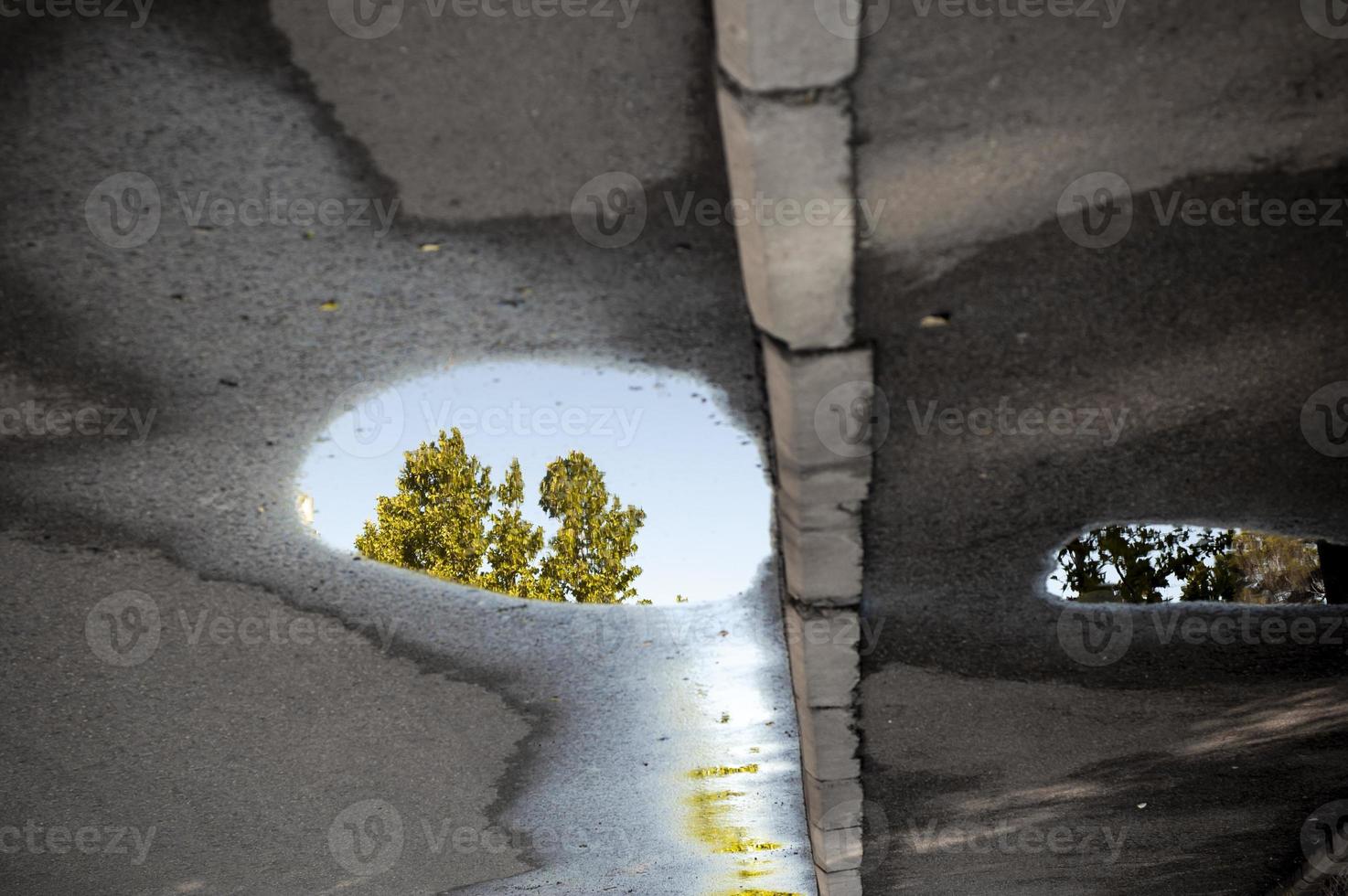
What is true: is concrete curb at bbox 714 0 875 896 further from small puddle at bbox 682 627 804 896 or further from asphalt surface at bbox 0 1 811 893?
small puddle at bbox 682 627 804 896

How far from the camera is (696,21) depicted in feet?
9.00

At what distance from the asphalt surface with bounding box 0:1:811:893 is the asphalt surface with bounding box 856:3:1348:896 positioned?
0.71 metres

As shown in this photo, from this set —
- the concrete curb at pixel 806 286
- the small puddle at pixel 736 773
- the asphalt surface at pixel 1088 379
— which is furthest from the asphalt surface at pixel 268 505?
the asphalt surface at pixel 1088 379

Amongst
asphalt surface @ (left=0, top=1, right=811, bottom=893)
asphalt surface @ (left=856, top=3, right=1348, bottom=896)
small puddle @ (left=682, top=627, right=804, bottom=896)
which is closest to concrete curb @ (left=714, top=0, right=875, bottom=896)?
asphalt surface @ (left=856, top=3, right=1348, bottom=896)

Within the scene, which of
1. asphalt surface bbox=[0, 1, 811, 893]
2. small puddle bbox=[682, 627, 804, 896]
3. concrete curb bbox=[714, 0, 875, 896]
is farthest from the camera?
small puddle bbox=[682, 627, 804, 896]

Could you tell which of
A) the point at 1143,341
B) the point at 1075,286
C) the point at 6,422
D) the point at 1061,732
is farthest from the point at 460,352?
the point at 1061,732

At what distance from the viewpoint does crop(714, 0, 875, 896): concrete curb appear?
2.55 metres

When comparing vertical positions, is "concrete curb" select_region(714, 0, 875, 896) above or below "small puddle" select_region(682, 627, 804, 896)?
above

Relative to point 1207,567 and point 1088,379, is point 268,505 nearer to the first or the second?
point 1088,379

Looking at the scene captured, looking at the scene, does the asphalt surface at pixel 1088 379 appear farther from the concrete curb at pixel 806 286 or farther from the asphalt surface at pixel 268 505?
the asphalt surface at pixel 268 505

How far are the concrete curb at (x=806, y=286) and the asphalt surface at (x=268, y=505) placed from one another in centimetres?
30

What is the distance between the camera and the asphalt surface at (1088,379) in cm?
279

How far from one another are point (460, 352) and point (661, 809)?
189 inches

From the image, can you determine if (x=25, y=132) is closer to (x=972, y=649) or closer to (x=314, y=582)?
(x=314, y=582)
